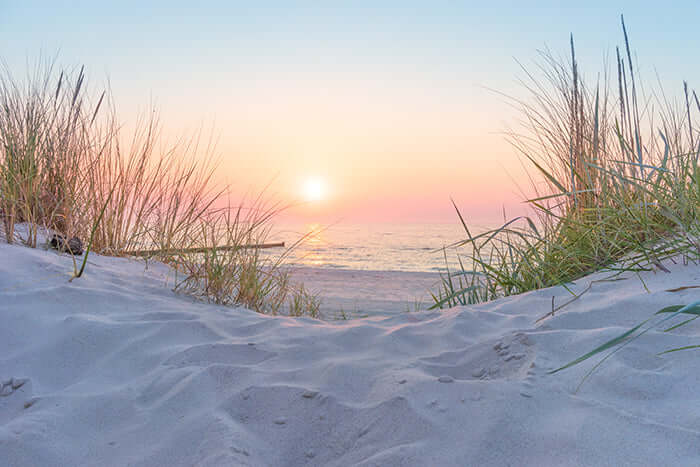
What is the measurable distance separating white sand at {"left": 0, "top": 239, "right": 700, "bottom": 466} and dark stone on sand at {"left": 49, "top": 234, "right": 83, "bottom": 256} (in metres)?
0.94

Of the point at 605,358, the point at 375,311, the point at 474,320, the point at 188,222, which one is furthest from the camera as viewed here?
the point at 375,311

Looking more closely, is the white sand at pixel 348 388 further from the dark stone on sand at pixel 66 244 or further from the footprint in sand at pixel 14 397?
the dark stone on sand at pixel 66 244

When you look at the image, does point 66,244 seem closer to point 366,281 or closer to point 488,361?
point 488,361

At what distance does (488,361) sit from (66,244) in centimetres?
234

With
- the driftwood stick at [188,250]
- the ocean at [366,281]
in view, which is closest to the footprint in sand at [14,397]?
the driftwood stick at [188,250]

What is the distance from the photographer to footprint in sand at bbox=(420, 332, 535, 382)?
1141 millimetres

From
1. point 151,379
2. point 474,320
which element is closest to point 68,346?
point 151,379

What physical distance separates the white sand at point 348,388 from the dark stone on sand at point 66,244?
935 millimetres

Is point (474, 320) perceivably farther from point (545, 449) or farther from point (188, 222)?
point (188, 222)

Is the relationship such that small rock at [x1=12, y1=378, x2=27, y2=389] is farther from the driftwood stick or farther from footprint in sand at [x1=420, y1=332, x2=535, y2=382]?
the driftwood stick

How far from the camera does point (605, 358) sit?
99cm

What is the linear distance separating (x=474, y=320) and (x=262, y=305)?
151 centimetres

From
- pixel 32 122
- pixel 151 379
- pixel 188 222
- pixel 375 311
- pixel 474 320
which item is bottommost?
pixel 375 311

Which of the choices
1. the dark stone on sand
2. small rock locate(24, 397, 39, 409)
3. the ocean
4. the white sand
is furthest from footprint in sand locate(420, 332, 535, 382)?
the dark stone on sand
